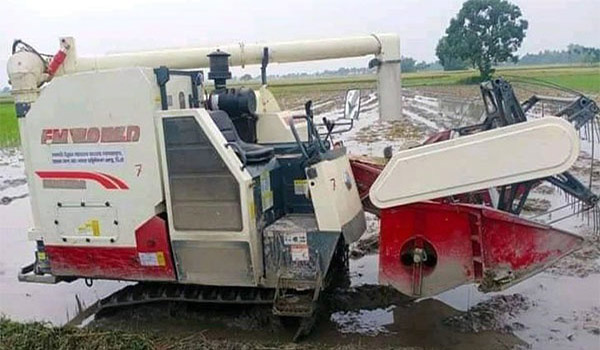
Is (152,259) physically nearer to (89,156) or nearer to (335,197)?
(89,156)

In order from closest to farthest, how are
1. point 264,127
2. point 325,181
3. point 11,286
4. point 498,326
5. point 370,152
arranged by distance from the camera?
point 325,181
point 498,326
point 264,127
point 11,286
point 370,152

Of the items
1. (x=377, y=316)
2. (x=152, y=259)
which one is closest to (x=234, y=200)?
(x=152, y=259)

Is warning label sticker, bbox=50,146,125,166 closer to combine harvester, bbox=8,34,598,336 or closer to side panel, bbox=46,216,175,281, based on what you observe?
combine harvester, bbox=8,34,598,336

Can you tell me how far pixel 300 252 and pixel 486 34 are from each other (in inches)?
1959

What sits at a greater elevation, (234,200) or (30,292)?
(234,200)

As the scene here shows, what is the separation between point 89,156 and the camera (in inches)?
206

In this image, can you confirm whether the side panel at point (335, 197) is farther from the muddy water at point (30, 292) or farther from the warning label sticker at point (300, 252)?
the muddy water at point (30, 292)

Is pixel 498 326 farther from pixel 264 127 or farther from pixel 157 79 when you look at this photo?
pixel 157 79

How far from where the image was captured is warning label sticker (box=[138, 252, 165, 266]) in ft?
17.1

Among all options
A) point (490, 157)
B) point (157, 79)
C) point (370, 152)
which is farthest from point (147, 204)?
point (370, 152)

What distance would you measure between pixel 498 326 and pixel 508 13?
165ft

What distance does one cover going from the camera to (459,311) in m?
5.69

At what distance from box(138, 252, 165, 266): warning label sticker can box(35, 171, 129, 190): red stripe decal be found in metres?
0.60

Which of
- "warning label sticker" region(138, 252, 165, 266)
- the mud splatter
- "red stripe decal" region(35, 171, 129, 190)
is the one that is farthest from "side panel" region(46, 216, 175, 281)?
the mud splatter
